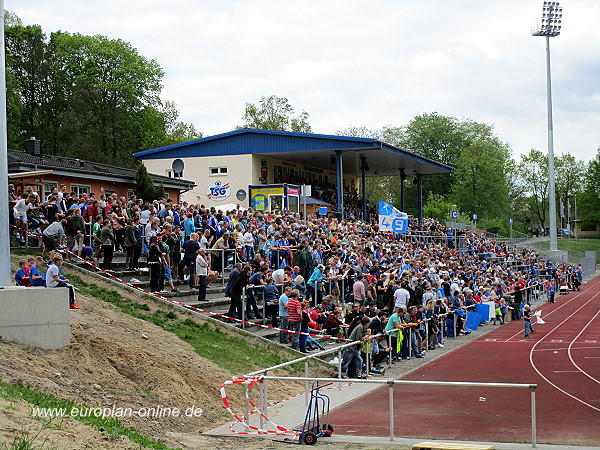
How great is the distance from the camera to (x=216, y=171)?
4762 cm

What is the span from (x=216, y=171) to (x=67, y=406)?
122 ft

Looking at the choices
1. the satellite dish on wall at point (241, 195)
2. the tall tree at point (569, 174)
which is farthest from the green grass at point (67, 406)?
the tall tree at point (569, 174)

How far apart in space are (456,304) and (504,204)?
6574cm

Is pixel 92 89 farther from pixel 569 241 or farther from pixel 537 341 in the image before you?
pixel 569 241

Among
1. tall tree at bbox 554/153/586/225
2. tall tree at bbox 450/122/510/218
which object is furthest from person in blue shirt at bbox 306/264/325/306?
tall tree at bbox 554/153/586/225

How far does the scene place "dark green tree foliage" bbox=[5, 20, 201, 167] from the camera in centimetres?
6216

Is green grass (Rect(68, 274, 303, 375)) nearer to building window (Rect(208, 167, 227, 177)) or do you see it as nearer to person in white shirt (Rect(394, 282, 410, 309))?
person in white shirt (Rect(394, 282, 410, 309))

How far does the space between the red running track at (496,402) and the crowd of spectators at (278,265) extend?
A: 7.08ft

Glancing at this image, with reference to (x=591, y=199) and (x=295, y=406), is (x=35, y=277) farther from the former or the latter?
(x=591, y=199)

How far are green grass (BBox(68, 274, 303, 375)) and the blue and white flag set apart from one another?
21.0 m

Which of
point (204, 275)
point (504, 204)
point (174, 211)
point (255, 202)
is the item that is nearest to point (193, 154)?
point (255, 202)

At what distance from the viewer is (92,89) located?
62.5m

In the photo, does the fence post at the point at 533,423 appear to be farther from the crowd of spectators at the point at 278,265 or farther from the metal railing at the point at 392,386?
the crowd of spectators at the point at 278,265

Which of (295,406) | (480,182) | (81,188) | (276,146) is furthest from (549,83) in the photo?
(295,406)
